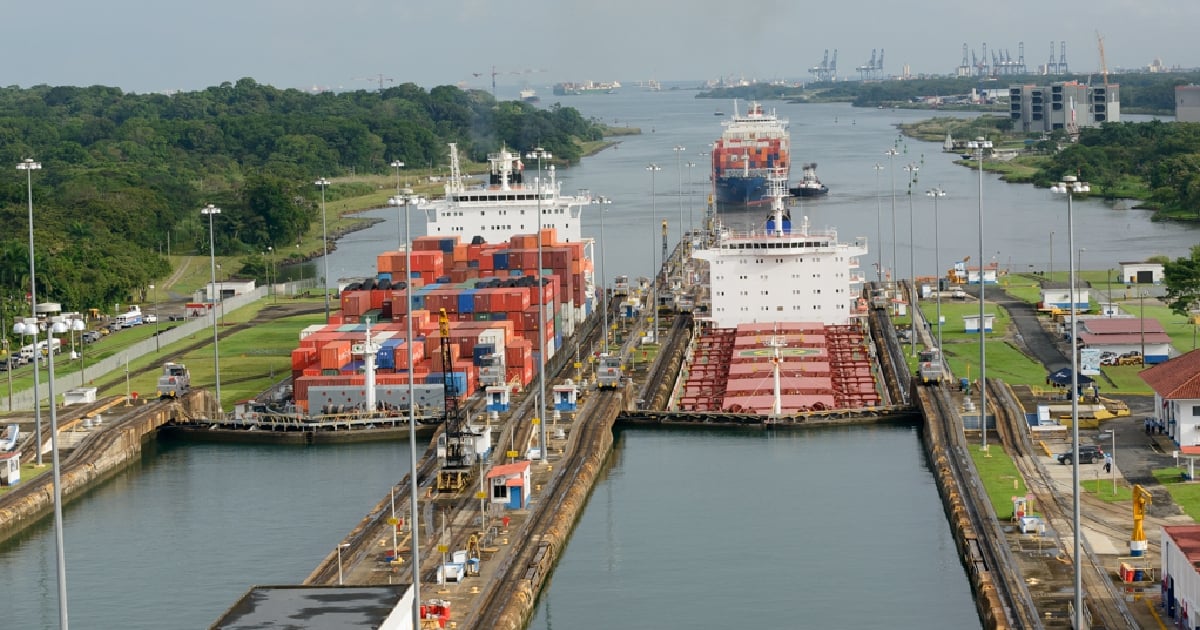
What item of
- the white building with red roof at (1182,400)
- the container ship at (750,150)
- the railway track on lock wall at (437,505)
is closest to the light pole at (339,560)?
the railway track on lock wall at (437,505)

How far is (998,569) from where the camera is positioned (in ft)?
106

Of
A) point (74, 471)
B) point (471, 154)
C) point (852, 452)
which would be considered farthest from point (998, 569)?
point (471, 154)

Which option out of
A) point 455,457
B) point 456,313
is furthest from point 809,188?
point 455,457

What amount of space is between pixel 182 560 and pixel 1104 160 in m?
111

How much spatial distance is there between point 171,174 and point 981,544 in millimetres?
109200

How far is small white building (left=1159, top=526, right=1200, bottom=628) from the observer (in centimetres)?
2723

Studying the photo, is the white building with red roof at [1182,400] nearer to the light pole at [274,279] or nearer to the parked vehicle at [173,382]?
the parked vehicle at [173,382]

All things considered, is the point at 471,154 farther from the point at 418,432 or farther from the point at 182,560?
the point at 182,560

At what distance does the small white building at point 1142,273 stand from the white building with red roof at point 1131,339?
16.9 metres

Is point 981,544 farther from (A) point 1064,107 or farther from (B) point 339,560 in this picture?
(A) point 1064,107

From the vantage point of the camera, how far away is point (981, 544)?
34.3 m

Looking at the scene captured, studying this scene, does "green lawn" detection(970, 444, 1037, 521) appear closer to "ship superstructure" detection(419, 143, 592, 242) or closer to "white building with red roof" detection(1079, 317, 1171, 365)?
"white building with red roof" detection(1079, 317, 1171, 365)

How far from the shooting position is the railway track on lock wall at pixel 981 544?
97.6ft

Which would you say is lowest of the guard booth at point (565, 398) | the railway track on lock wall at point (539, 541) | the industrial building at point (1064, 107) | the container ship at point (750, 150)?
the railway track on lock wall at point (539, 541)
